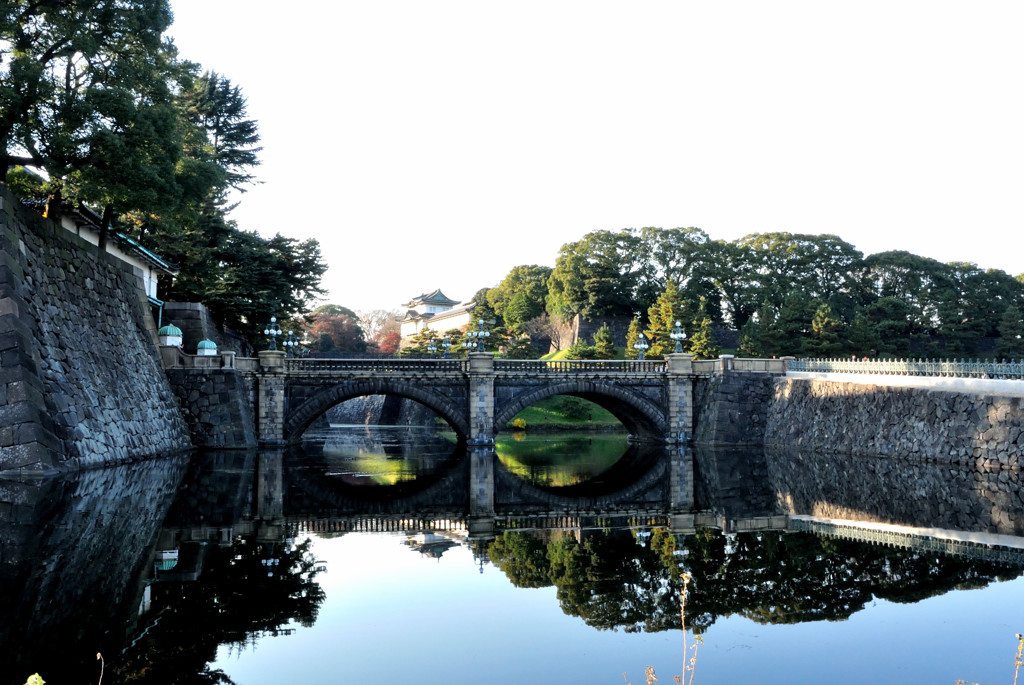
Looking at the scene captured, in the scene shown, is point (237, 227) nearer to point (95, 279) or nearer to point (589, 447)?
point (95, 279)

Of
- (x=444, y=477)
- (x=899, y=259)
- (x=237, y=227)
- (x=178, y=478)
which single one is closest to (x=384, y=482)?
(x=444, y=477)

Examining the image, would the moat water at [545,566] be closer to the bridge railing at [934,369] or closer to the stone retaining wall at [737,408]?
the bridge railing at [934,369]

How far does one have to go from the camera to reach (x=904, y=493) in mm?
22500

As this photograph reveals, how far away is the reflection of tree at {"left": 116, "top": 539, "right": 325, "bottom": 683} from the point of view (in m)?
8.59

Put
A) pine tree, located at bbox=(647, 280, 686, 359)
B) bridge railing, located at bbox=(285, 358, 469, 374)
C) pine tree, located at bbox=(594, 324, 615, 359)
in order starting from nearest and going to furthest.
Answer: bridge railing, located at bbox=(285, 358, 469, 374) → pine tree, located at bbox=(647, 280, 686, 359) → pine tree, located at bbox=(594, 324, 615, 359)

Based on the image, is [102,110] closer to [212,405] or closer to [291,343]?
[212,405]

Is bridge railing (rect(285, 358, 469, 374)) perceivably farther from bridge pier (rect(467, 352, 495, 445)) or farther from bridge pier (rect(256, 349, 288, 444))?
bridge pier (rect(467, 352, 495, 445))

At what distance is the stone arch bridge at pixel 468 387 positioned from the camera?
39531mm

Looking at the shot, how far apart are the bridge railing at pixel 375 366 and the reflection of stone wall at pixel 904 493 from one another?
16.6m

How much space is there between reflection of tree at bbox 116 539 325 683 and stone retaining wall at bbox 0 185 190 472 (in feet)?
31.3

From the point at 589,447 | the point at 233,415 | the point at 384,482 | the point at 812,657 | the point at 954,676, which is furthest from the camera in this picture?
the point at 589,447

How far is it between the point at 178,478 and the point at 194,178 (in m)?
11.9

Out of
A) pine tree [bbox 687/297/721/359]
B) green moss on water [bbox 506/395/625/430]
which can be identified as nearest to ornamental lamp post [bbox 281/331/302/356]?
green moss on water [bbox 506/395/625/430]

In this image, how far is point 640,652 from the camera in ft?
31.5
